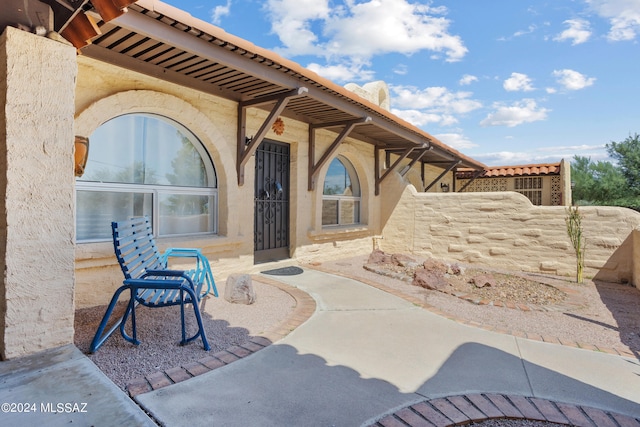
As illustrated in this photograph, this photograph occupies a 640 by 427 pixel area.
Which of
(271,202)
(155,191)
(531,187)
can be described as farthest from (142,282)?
(531,187)

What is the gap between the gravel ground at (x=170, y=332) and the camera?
246 centimetres

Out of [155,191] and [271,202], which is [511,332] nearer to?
[271,202]

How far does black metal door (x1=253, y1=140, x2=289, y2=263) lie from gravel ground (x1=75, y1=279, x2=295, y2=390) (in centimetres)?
197

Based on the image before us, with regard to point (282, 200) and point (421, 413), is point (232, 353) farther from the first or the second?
point (282, 200)

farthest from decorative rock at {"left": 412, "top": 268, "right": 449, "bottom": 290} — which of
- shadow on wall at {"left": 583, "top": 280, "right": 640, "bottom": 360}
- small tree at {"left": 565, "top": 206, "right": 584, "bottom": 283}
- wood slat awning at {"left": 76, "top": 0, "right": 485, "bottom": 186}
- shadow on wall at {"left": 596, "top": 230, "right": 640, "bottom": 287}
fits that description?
shadow on wall at {"left": 596, "top": 230, "right": 640, "bottom": 287}

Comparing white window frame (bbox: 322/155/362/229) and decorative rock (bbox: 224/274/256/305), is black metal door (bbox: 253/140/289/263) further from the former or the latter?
decorative rock (bbox: 224/274/256/305)

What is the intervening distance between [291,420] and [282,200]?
5.10 metres

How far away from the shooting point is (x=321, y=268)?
643cm

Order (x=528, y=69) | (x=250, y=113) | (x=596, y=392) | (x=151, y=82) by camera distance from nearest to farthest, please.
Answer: (x=596, y=392), (x=151, y=82), (x=250, y=113), (x=528, y=69)

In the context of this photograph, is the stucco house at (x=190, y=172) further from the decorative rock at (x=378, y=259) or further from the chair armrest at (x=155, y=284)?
the decorative rock at (x=378, y=259)

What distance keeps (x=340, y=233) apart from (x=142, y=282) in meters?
5.55

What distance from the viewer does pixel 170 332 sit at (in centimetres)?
312

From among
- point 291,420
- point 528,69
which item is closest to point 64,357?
point 291,420

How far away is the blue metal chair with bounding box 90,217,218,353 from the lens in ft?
8.43
